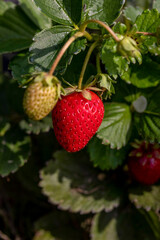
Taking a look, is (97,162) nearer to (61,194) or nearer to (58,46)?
(61,194)

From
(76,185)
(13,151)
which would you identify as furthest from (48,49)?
(76,185)

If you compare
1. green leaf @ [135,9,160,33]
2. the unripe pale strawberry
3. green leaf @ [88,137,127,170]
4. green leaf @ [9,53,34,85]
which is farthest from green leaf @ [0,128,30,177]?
green leaf @ [135,9,160,33]

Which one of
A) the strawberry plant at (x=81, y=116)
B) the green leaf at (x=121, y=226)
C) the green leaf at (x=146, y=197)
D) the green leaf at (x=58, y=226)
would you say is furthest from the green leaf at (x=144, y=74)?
the green leaf at (x=58, y=226)

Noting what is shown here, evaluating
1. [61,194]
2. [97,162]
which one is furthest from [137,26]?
[61,194]

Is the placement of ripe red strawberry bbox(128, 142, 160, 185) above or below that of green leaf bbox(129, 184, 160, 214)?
above

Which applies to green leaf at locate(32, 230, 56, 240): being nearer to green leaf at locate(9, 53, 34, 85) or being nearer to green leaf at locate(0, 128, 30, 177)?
green leaf at locate(0, 128, 30, 177)

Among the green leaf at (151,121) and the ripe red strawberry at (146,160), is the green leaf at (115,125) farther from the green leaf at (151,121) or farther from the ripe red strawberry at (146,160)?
the ripe red strawberry at (146,160)
